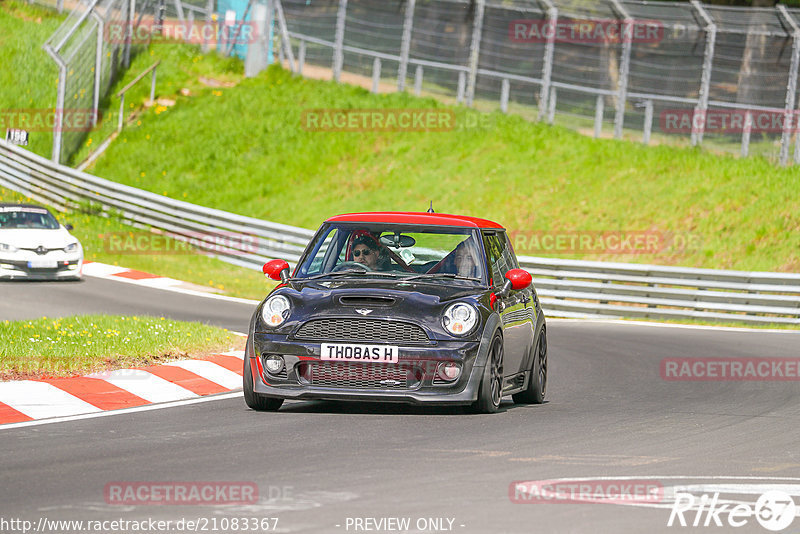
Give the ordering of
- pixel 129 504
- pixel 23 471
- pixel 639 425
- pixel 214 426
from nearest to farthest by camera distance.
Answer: pixel 129 504 → pixel 23 471 → pixel 214 426 → pixel 639 425

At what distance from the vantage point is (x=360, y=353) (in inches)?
373

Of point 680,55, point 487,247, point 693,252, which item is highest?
point 680,55

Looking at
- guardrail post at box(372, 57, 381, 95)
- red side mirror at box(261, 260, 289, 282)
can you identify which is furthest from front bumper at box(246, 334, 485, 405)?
guardrail post at box(372, 57, 381, 95)

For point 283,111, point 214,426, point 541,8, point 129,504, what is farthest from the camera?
point 283,111

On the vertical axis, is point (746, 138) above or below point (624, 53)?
below

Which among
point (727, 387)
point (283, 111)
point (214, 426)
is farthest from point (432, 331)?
point (283, 111)

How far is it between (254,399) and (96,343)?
3.09 meters

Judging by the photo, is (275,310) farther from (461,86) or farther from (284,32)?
(284,32)

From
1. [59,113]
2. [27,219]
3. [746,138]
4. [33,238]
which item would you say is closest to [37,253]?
[33,238]

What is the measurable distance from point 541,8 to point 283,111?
374 inches

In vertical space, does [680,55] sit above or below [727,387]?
above

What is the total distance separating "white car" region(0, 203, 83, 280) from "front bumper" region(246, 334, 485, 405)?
559 inches

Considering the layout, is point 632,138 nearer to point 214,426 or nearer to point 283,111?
point 283,111

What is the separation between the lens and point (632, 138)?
103 ft
